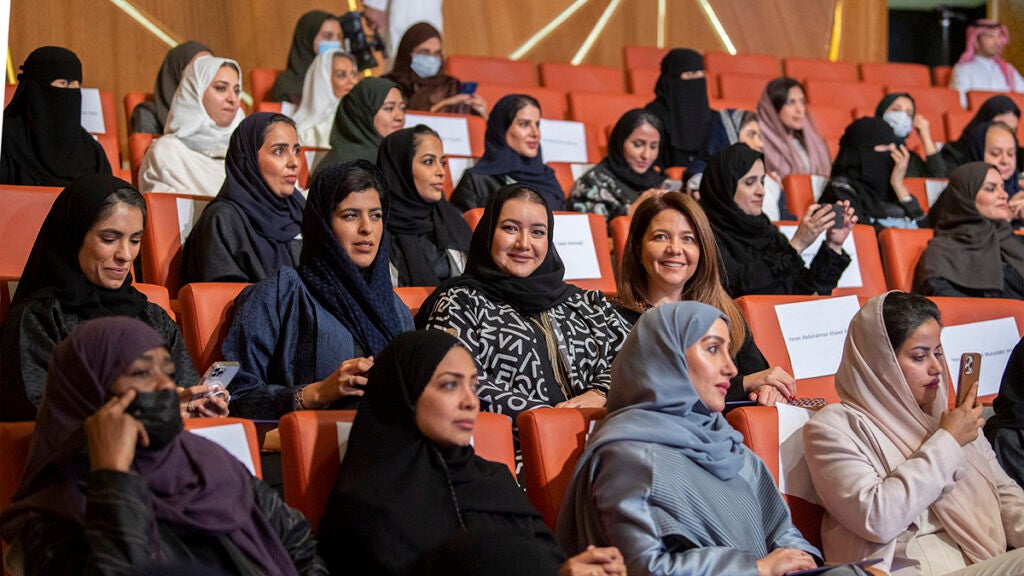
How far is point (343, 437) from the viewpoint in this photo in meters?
2.37

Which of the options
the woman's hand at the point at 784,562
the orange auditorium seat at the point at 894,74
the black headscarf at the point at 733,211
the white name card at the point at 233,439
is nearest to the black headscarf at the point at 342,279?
the white name card at the point at 233,439

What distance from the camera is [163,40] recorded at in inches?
254

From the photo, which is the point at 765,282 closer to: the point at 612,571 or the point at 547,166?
the point at 547,166

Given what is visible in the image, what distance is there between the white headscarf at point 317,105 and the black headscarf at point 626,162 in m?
1.20

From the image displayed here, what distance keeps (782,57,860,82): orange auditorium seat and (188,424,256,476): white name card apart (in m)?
6.65

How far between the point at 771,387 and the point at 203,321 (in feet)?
4.60

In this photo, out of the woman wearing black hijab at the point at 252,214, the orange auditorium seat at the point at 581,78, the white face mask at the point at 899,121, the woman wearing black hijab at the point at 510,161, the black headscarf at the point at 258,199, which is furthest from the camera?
the orange auditorium seat at the point at 581,78

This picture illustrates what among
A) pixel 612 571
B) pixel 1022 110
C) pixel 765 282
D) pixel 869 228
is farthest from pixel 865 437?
pixel 1022 110

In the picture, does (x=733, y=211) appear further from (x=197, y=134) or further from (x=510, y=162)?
(x=197, y=134)

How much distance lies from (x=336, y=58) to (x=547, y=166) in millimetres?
1158

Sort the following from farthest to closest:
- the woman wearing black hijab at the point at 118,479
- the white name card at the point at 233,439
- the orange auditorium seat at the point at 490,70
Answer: the orange auditorium seat at the point at 490,70, the white name card at the point at 233,439, the woman wearing black hijab at the point at 118,479

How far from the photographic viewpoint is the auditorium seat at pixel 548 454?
2582 mm

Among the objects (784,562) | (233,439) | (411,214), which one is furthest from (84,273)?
(784,562)

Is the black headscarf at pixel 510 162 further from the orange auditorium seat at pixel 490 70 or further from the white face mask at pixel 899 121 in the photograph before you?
the white face mask at pixel 899 121
